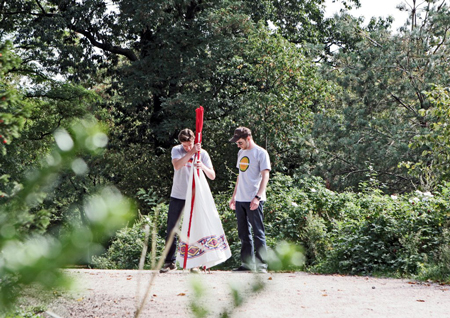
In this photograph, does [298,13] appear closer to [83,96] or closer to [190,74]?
[190,74]

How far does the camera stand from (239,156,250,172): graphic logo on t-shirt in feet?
23.0

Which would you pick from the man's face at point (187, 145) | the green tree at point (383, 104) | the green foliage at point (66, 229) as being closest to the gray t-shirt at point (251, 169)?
the man's face at point (187, 145)

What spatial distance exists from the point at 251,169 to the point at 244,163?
0.13m

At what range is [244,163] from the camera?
7.05m

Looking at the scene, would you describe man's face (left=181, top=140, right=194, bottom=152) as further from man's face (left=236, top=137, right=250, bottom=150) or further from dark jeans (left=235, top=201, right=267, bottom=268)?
dark jeans (left=235, top=201, right=267, bottom=268)

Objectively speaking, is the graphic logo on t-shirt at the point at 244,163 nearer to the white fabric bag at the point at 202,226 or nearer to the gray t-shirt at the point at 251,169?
the gray t-shirt at the point at 251,169

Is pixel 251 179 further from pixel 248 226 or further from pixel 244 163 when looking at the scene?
pixel 248 226

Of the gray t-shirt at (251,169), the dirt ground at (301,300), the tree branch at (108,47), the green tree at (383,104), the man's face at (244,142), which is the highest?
the tree branch at (108,47)

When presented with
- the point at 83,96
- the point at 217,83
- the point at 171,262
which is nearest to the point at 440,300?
the point at 171,262

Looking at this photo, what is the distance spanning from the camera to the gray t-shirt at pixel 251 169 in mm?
6973

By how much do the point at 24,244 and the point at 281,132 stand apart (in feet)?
47.7

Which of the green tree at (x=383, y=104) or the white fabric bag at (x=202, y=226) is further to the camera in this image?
the green tree at (x=383, y=104)

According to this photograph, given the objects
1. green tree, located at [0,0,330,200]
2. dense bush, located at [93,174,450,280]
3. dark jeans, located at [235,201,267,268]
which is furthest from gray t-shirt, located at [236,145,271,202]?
green tree, located at [0,0,330,200]

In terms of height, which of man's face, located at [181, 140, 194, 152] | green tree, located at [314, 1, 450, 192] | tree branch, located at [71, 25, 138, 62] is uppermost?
tree branch, located at [71, 25, 138, 62]
